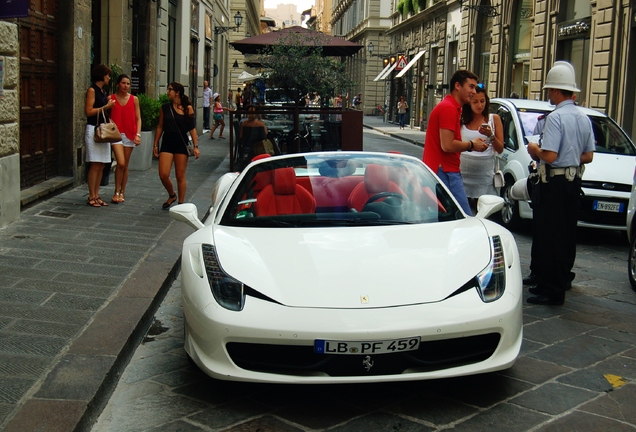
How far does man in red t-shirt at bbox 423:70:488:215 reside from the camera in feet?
22.0

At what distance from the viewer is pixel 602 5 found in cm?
1922

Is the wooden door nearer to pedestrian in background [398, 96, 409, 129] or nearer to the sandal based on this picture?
the sandal

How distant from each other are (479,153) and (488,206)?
2.03m

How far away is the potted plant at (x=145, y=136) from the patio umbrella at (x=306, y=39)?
130 inches

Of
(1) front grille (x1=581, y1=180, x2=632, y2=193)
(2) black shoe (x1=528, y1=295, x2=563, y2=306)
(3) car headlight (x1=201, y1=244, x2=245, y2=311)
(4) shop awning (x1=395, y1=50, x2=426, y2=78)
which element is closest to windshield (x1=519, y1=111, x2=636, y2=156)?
(1) front grille (x1=581, y1=180, x2=632, y2=193)

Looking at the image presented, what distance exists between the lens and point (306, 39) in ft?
56.4

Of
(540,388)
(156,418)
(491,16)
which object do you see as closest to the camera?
(156,418)

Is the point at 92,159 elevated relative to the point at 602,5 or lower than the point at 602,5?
lower

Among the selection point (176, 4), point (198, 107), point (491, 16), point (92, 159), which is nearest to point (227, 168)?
point (92, 159)

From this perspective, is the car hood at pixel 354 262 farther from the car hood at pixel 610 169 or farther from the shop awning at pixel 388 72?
the shop awning at pixel 388 72

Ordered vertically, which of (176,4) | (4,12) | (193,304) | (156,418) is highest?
(176,4)

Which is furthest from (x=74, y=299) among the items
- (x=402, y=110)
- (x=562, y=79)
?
(x=402, y=110)

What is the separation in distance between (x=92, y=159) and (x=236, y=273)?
20.2 ft

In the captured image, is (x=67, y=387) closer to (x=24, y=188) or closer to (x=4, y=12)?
(x=4, y=12)
